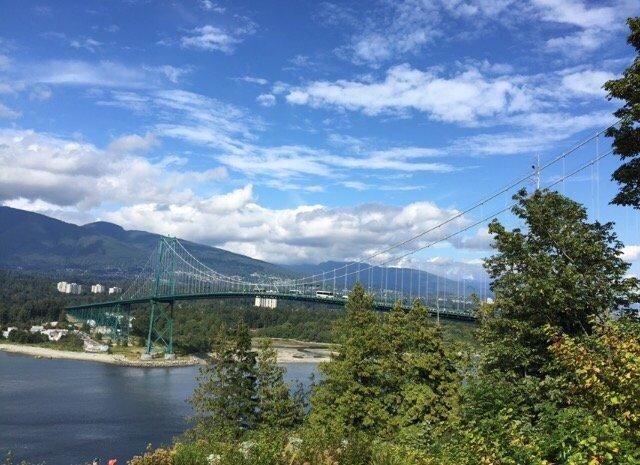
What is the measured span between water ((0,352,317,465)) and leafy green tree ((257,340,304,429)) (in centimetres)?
689

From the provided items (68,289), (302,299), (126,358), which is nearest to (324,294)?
(302,299)

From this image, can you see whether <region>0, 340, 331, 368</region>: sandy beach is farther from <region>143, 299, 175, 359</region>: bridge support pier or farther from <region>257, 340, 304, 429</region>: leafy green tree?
<region>257, 340, 304, 429</region>: leafy green tree

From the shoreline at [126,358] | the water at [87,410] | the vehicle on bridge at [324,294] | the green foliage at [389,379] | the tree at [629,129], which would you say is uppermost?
the tree at [629,129]

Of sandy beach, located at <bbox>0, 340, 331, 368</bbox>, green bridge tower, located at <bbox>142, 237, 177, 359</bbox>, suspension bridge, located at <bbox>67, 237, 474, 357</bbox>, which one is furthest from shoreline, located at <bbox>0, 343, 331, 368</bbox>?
suspension bridge, located at <bbox>67, 237, 474, 357</bbox>

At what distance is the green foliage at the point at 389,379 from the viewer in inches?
508

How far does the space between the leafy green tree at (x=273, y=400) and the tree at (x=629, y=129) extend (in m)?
12.0

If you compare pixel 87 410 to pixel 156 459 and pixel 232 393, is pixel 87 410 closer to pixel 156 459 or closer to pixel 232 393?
pixel 232 393

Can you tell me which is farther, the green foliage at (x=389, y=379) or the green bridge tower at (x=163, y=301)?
the green bridge tower at (x=163, y=301)

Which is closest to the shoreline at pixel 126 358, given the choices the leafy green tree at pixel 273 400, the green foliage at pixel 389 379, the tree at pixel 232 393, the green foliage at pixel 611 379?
the tree at pixel 232 393

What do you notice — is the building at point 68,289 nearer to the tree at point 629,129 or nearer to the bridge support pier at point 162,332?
the bridge support pier at point 162,332

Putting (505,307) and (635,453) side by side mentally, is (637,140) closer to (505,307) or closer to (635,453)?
(505,307)

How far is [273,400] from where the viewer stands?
16969 millimetres

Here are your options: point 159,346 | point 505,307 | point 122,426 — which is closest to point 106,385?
point 122,426

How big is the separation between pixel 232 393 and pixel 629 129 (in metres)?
14.2
